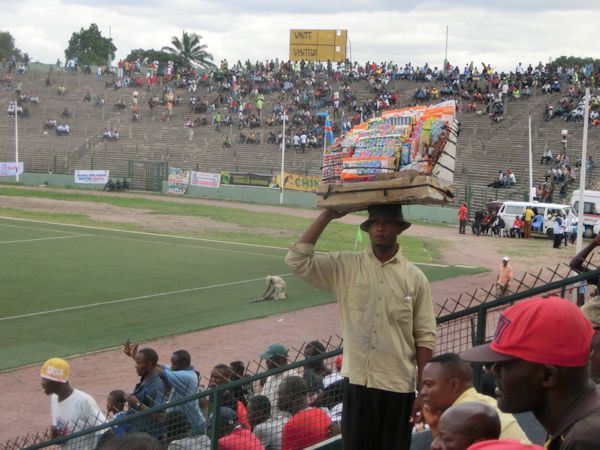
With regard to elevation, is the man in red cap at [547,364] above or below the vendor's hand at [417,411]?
above

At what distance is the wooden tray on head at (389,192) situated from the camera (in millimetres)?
4844

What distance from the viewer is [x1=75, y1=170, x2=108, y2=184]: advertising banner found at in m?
53.8

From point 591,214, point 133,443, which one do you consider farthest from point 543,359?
Result: point 591,214

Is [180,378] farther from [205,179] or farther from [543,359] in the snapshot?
[205,179]

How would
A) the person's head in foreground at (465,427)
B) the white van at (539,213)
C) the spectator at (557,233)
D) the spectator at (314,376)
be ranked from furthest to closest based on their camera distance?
the white van at (539,213) < the spectator at (557,233) < the spectator at (314,376) < the person's head in foreground at (465,427)

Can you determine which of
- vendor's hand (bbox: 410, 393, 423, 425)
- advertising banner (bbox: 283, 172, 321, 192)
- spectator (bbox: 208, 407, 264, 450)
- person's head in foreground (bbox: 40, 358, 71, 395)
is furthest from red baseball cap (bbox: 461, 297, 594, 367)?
advertising banner (bbox: 283, 172, 321, 192)

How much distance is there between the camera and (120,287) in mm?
20859

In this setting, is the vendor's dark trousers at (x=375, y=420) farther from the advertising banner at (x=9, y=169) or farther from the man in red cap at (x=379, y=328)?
the advertising banner at (x=9, y=169)

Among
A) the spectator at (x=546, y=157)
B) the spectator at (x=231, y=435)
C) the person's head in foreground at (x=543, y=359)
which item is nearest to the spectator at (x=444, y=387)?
the person's head in foreground at (x=543, y=359)

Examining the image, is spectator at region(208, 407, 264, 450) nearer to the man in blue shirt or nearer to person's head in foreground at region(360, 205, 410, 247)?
the man in blue shirt

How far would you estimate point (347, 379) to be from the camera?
505 cm

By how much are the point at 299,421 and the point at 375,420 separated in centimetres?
124

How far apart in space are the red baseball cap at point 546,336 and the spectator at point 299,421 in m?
3.30

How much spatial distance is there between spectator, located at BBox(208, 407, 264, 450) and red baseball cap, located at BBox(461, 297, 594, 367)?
330 centimetres
